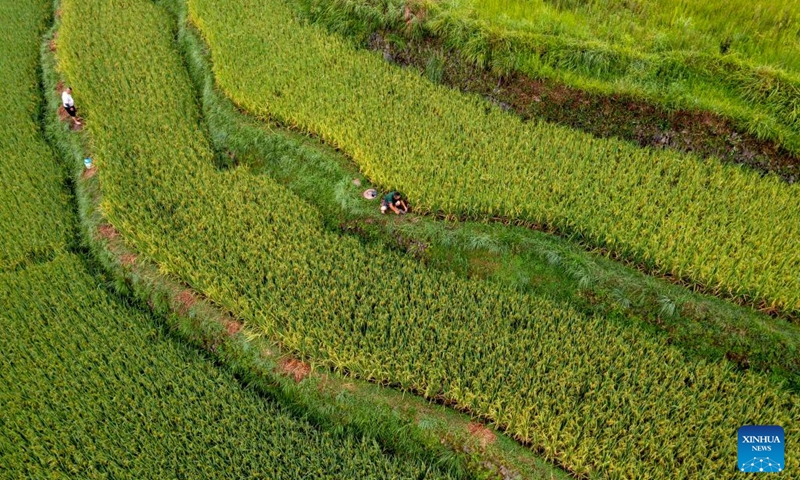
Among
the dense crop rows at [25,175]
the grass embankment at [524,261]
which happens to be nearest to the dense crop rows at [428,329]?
the grass embankment at [524,261]

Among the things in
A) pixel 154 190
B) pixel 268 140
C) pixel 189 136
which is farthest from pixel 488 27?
pixel 154 190

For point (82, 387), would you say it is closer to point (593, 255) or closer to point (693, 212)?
point (593, 255)

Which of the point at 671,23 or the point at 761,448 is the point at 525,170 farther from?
the point at 761,448

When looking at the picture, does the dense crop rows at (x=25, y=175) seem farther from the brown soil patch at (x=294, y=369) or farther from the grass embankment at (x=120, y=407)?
the brown soil patch at (x=294, y=369)

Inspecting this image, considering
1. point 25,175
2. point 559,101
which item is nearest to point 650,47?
point 559,101

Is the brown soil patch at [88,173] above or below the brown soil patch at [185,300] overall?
above

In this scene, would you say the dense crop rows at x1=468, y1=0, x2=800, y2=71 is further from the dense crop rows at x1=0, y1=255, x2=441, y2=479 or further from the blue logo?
the dense crop rows at x1=0, y1=255, x2=441, y2=479
